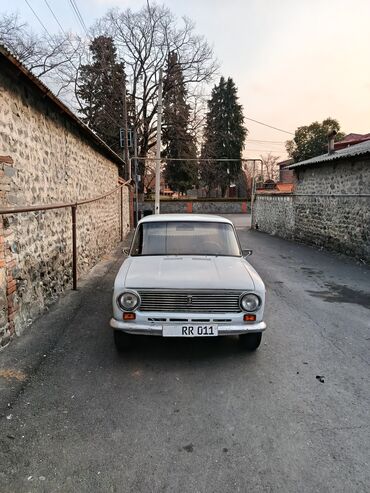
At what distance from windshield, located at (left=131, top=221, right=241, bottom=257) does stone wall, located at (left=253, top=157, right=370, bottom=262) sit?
6.78m

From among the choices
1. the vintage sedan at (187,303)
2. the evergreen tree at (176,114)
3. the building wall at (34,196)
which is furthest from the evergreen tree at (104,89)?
the vintage sedan at (187,303)

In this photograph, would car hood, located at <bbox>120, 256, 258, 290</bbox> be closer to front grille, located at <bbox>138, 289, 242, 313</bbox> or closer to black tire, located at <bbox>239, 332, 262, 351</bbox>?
front grille, located at <bbox>138, 289, 242, 313</bbox>

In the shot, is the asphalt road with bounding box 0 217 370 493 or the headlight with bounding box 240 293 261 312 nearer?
the asphalt road with bounding box 0 217 370 493

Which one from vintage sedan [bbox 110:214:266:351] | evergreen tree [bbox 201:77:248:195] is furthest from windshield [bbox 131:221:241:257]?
evergreen tree [bbox 201:77:248:195]

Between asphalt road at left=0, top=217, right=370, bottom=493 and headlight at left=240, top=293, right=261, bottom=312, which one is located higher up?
headlight at left=240, top=293, right=261, bottom=312

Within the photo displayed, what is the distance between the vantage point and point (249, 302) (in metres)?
3.63

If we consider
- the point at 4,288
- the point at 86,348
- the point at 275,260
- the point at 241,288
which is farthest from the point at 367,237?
the point at 4,288

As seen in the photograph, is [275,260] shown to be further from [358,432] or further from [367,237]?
[358,432]

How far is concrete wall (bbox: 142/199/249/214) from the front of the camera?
36.1 meters

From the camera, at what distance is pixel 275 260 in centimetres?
1073

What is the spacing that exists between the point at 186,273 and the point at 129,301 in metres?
0.70

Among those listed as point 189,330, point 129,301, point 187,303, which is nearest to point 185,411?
point 189,330

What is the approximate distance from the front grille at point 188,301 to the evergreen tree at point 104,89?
2887 cm

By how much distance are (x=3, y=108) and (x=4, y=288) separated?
2.15m
